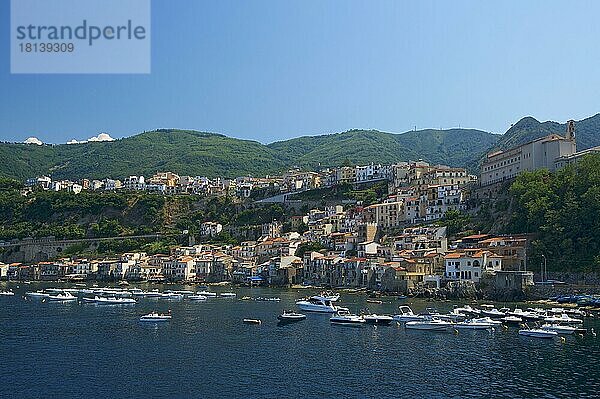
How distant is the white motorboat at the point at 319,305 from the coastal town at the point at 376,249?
33.8ft

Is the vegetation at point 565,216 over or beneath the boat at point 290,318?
over

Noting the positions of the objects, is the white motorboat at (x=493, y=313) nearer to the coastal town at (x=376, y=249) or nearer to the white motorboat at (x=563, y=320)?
the white motorboat at (x=563, y=320)

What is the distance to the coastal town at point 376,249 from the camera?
54.6 m

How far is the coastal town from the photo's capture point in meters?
54.6

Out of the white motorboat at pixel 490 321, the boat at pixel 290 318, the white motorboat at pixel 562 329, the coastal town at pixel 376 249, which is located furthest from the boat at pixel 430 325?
the coastal town at pixel 376 249

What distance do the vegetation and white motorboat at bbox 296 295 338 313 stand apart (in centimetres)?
1876

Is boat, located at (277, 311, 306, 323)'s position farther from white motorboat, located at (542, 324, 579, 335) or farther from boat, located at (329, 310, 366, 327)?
white motorboat, located at (542, 324, 579, 335)

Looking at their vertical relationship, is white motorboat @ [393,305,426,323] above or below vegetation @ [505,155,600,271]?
below

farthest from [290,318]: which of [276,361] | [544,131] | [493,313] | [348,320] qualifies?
[544,131]

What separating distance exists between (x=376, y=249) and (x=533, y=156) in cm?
2063

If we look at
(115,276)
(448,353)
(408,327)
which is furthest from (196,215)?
(448,353)

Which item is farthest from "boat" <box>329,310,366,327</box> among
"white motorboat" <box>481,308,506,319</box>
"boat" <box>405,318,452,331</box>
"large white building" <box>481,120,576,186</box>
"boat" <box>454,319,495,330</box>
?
"large white building" <box>481,120,576,186</box>

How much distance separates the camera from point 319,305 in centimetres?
4697

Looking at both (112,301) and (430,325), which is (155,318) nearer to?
(112,301)
